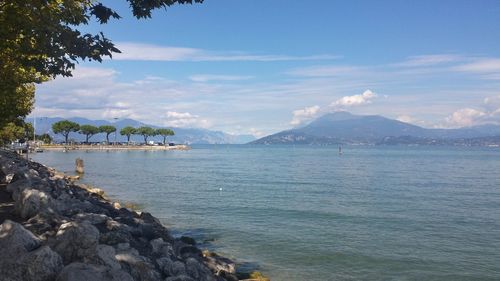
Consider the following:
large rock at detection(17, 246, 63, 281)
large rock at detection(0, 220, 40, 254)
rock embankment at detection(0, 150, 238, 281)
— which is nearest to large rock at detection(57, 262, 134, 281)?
rock embankment at detection(0, 150, 238, 281)

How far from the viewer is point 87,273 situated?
351 inches

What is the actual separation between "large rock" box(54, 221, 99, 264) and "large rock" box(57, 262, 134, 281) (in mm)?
1254

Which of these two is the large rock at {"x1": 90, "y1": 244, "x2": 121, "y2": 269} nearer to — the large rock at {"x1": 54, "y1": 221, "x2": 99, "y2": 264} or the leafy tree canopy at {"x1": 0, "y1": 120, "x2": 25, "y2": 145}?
the large rock at {"x1": 54, "y1": 221, "x2": 99, "y2": 264}

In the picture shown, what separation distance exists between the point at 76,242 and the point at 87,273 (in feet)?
6.68

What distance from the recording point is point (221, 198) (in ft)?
140

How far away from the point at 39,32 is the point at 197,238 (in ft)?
53.4

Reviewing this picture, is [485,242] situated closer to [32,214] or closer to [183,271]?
[183,271]

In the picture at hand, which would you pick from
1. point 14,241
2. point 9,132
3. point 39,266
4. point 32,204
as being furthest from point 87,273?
point 9,132

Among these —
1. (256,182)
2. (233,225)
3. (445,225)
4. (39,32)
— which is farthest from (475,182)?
(39,32)

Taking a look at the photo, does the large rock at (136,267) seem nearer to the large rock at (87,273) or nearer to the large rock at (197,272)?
the large rock at (87,273)

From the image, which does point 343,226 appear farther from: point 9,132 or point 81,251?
point 9,132

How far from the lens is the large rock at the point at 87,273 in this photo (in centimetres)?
876

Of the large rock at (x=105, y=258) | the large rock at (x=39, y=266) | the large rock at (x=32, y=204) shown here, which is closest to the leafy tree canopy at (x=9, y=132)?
the large rock at (x=32, y=204)

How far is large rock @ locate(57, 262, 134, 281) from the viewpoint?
876cm
